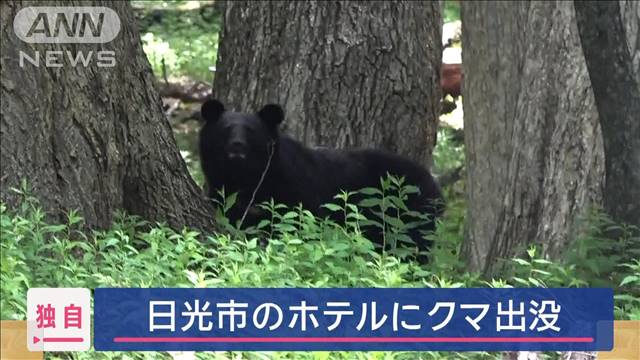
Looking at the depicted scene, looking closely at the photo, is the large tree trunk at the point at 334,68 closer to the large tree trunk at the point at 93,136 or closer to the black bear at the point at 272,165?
the black bear at the point at 272,165

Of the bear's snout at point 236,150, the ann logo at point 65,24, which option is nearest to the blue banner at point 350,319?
the ann logo at point 65,24

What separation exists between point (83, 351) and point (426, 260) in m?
4.21

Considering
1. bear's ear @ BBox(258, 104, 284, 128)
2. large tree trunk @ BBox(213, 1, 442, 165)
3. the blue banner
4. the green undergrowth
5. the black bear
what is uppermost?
large tree trunk @ BBox(213, 1, 442, 165)

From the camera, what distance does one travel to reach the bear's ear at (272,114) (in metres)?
11.2

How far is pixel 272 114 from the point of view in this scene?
1122 cm

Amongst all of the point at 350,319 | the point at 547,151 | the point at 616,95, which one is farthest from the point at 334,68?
the point at 350,319

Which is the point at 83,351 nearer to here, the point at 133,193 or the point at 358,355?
the point at 358,355

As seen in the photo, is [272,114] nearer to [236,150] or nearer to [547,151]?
[236,150]

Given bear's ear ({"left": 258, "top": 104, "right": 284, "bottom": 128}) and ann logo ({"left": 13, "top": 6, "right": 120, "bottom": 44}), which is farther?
bear's ear ({"left": 258, "top": 104, "right": 284, "bottom": 128})

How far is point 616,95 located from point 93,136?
118 inches

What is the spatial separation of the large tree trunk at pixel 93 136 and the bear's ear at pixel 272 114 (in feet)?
6.78

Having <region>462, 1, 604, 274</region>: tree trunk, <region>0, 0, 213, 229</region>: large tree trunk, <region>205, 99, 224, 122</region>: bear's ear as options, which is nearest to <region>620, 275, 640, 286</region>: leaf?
<region>462, 1, 604, 274</region>: tree trunk

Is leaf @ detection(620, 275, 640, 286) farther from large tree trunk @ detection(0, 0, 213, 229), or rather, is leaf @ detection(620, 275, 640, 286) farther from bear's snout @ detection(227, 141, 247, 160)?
bear's snout @ detection(227, 141, 247, 160)

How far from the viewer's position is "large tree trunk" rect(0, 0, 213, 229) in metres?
8.22
